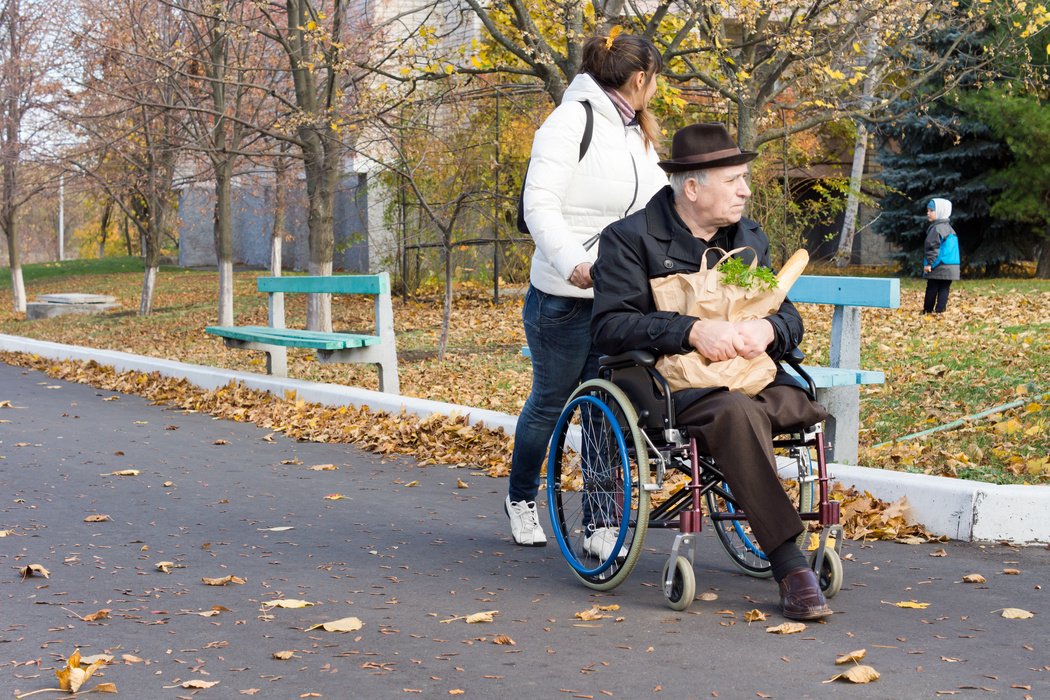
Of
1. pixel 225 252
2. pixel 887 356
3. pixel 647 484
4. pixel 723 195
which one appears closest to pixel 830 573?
pixel 647 484

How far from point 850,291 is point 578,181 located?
179 centimetres

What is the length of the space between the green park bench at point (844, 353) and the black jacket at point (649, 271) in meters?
1.46

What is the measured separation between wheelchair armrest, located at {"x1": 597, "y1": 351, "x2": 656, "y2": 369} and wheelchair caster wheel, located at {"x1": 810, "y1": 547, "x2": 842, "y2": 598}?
88 centimetres

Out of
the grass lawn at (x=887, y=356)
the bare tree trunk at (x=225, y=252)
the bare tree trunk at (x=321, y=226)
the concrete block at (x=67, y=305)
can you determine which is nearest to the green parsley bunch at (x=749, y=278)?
the grass lawn at (x=887, y=356)

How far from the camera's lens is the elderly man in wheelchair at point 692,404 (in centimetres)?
360

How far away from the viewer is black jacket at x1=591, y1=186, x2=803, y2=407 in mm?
3852

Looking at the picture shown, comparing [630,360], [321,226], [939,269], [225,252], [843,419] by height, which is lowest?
[843,419]

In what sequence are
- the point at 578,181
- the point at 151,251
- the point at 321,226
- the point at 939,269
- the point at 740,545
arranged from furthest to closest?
the point at 151,251 < the point at 321,226 < the point at 939,269 < the point at 578,181 < the point at 740,545

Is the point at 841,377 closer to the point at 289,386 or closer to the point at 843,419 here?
the point at 843,419

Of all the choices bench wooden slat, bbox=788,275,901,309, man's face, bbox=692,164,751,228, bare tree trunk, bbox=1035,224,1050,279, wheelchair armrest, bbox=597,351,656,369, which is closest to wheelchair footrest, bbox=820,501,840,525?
wheelchair armrest, bbox=597,351,656,369

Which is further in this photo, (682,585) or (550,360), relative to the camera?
(550,360)

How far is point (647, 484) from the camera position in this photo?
366 cm

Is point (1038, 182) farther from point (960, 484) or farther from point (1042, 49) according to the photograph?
point (960, 484)

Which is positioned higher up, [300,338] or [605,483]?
[300,338]
